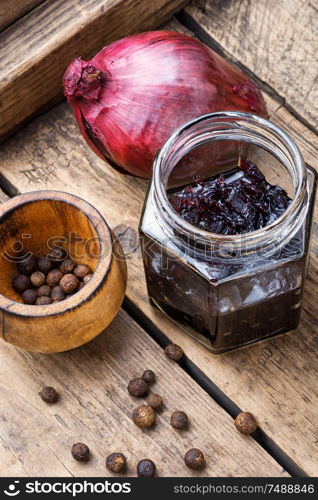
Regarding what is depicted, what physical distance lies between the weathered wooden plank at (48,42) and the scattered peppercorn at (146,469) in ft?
1.74

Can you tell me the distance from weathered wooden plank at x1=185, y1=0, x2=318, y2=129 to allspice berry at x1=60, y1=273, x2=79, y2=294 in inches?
16.9

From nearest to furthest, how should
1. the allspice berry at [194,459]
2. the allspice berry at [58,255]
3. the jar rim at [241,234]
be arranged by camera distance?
the jar rim at [241,234] → the allspice berry at [194,459] → the allspice berry at [58,255]

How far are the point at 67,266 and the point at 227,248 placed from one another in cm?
28

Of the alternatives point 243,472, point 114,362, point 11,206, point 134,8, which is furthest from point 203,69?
point 243,472

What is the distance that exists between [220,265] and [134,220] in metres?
0.25

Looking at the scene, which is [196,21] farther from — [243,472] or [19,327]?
[243,472]

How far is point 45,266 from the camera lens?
1.12 meters

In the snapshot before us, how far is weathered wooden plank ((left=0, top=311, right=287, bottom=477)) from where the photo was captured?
1.06 m

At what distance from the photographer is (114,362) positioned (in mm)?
1114

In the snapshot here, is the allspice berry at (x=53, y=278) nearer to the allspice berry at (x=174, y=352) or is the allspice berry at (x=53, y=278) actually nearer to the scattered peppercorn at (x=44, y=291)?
the scattered peppercorn at (x=44, y=291)

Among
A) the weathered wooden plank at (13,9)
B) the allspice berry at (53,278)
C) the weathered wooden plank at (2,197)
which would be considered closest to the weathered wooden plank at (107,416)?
the allspice berry at (53,278)

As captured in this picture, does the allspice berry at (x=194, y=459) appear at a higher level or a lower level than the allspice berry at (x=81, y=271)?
lower

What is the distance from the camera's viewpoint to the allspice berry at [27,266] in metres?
1.12

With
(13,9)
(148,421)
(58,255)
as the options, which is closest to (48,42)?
(13,9)
